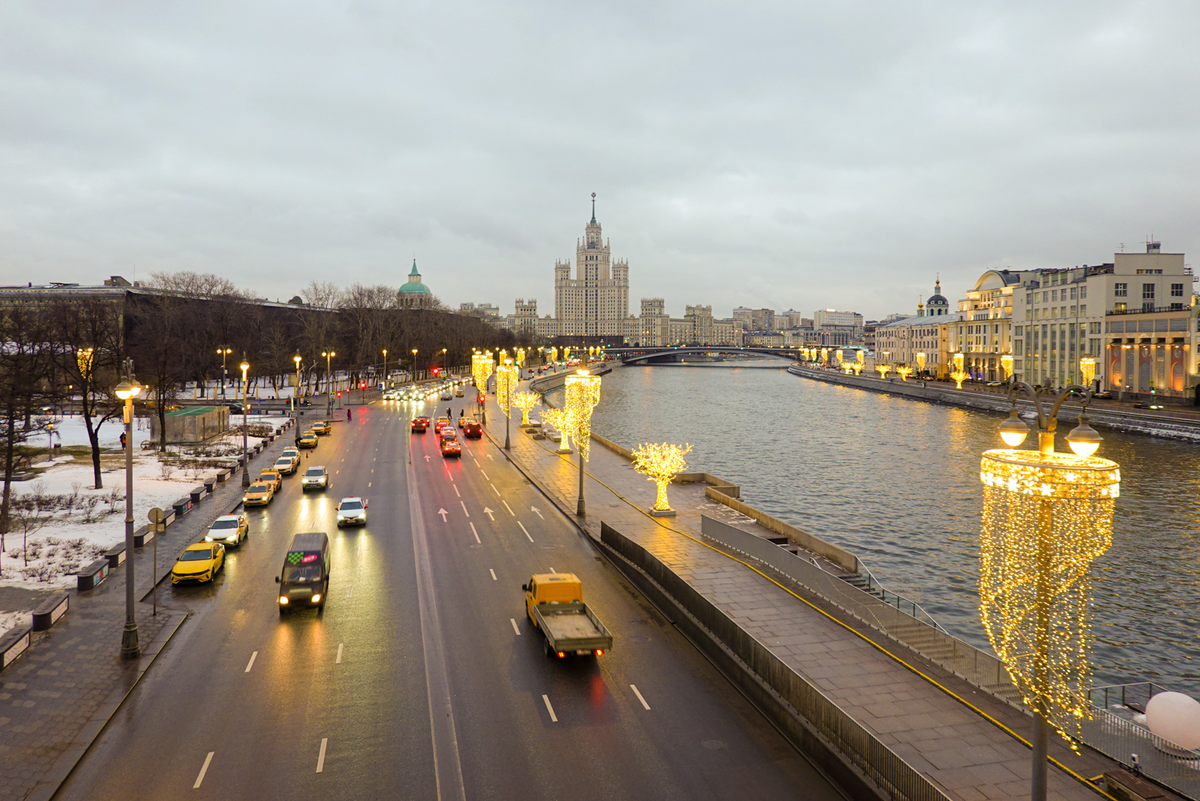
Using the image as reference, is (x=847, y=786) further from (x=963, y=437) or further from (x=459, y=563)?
(x=963, y=437)

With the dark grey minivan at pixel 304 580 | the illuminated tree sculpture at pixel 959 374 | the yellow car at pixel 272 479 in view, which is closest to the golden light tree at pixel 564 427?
the yellow car at pixel 272 479

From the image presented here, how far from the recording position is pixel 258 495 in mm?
33938

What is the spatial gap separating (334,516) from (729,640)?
2108 centimetres

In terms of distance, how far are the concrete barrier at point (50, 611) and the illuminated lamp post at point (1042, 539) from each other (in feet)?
68.7

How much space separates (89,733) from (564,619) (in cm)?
966

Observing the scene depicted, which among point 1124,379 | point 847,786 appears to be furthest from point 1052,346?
point 847,786

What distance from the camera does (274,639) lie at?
721 inches

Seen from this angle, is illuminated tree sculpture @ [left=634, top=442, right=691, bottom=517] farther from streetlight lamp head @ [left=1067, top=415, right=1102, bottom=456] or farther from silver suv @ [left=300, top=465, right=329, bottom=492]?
streetlight lamp head @ [left=1067, top=415, right=1102, bottom=456]

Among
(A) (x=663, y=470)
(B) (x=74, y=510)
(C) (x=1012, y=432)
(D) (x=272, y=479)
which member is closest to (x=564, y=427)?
(D) (x=272, y=479)

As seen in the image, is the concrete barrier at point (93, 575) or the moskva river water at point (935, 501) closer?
the concrete barrier at point (93, 575)

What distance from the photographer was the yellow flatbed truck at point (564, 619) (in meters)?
16.6

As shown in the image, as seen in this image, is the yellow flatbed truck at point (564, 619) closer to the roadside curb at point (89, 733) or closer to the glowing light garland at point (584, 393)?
the roadside curb at point (89, 733)

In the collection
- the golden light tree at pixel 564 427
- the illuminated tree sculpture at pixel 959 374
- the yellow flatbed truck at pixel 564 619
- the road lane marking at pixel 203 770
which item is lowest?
the road lane marking at pixel 203 770

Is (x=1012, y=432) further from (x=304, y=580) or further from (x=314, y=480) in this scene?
(x=314, y=480)
